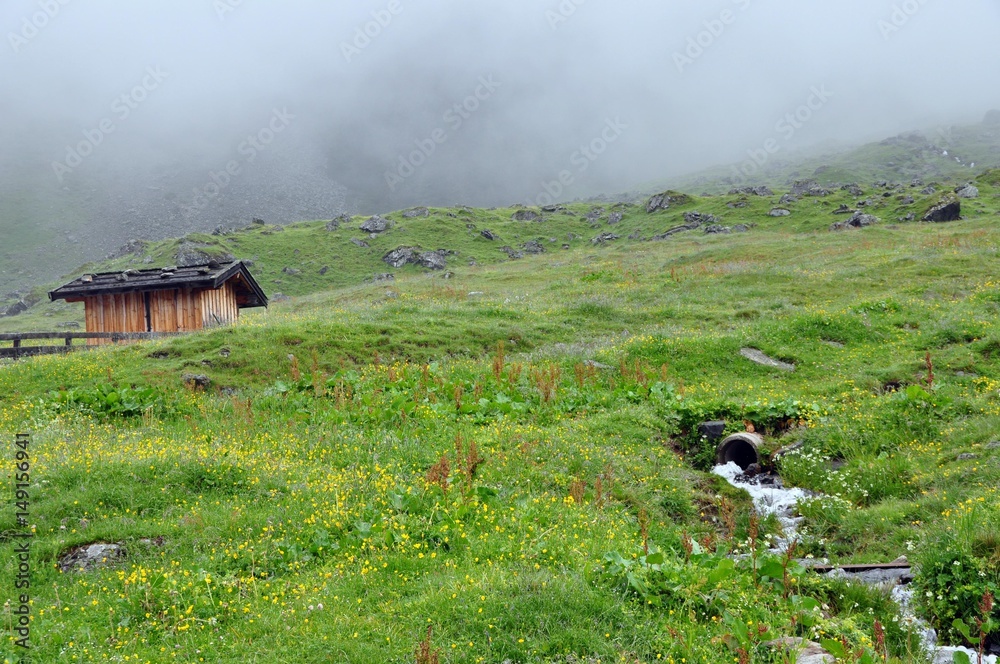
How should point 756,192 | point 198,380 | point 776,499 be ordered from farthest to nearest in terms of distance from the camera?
point 756,192
point 198,380
point 776,499

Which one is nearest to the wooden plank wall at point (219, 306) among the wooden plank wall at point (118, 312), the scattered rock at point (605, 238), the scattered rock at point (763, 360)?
the wooden plank wall at point (118, 312)

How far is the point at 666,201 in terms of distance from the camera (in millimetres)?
110875

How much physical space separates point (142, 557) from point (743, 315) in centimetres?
2546

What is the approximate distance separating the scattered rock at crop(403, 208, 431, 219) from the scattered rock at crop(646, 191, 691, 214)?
140ft

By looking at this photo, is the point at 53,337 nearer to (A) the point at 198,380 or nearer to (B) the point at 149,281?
(B) the point at 149,281

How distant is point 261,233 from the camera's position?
115 m

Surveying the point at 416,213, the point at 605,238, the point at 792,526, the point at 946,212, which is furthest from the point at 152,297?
the point at 416,213

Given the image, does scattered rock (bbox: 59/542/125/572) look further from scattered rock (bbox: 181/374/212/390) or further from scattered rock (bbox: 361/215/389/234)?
scattered rock (bbox: 361/215/389/234)

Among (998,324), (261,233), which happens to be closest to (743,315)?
(998,324)

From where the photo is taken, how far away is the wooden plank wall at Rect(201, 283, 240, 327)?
101 ft

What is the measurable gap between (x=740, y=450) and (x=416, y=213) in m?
116

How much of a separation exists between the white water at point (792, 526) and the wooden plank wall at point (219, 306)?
26116 millimetres

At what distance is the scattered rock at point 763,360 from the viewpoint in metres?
19.7

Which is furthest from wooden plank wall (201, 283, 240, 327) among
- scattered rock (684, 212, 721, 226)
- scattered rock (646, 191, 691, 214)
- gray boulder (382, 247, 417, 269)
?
scattered rock (646, 191, 691, 214)
